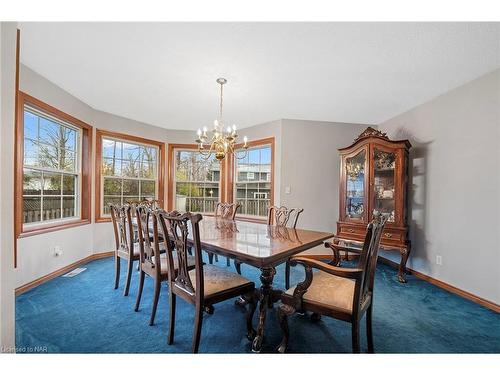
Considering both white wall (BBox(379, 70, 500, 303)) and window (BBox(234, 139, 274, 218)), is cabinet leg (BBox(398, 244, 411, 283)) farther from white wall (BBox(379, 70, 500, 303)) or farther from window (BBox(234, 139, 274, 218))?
window (BBox(234, 139, 274, 218))

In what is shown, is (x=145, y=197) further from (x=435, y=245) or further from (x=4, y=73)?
(x=435, y=245)

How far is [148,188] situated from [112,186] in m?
0.60

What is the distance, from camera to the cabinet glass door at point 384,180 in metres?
3.02

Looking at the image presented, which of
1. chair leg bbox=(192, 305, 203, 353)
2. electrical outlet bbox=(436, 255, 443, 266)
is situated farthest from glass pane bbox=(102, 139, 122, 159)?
electrical outlet bbox=(436, 255, 443, 266)

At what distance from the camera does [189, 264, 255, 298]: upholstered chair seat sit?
1521 mm

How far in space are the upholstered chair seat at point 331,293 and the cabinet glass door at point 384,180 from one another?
188 centimetres

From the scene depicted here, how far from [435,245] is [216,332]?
2837mm

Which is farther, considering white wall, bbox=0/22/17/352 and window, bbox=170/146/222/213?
window, bbox=170/146/222/213

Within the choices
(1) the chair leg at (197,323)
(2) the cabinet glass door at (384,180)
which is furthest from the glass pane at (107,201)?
(2) the cabinet glass door at (384,180)

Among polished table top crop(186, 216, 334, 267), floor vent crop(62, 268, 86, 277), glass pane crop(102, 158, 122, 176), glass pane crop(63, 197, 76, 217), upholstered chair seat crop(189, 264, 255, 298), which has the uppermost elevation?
glass pane crop(102, 158, 122, 176)

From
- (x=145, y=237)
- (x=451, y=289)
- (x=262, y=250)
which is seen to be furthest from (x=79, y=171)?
(x=451, y=289)

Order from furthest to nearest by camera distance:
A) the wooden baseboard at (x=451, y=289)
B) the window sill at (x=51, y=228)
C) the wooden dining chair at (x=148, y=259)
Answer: the window sill at (x=51, y=228), the wooden baseboard at (x=451, y=289), the wooden dining chair at (x=148, y=259)

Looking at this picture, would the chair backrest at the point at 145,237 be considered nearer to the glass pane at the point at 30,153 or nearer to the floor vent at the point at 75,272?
the floor vent at the point at 75,272

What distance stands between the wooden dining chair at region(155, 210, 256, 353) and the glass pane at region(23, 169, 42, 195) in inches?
82.4
